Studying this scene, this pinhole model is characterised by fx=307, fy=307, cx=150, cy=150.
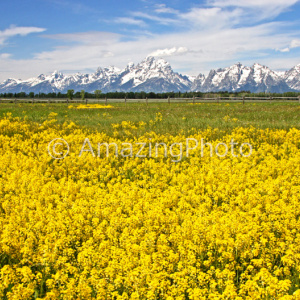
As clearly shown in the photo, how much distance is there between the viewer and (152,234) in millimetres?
5594

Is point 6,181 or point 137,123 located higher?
point 137,123

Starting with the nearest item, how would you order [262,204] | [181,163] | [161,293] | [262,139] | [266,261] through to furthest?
[161,293]
[266,261]
[262,204]
[181,163]
[262,139]

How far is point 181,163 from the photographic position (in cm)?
1205

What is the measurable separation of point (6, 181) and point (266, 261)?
7773 millimetres

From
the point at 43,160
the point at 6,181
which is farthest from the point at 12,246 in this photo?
the point at 43,160

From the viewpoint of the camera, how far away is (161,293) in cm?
414

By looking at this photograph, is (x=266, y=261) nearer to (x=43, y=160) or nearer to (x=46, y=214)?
(x=46, y=214)

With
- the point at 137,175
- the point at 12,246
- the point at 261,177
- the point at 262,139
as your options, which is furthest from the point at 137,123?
the point at 12,246

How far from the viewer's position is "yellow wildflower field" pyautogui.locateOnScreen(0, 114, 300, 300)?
14.2 feet

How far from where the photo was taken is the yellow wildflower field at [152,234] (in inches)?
171

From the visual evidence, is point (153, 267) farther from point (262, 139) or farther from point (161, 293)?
point (262, 139)

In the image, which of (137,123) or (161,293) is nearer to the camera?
(161,293)

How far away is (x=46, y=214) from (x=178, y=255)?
11.1ft

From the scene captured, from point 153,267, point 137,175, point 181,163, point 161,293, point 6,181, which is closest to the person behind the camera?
point 161,293
